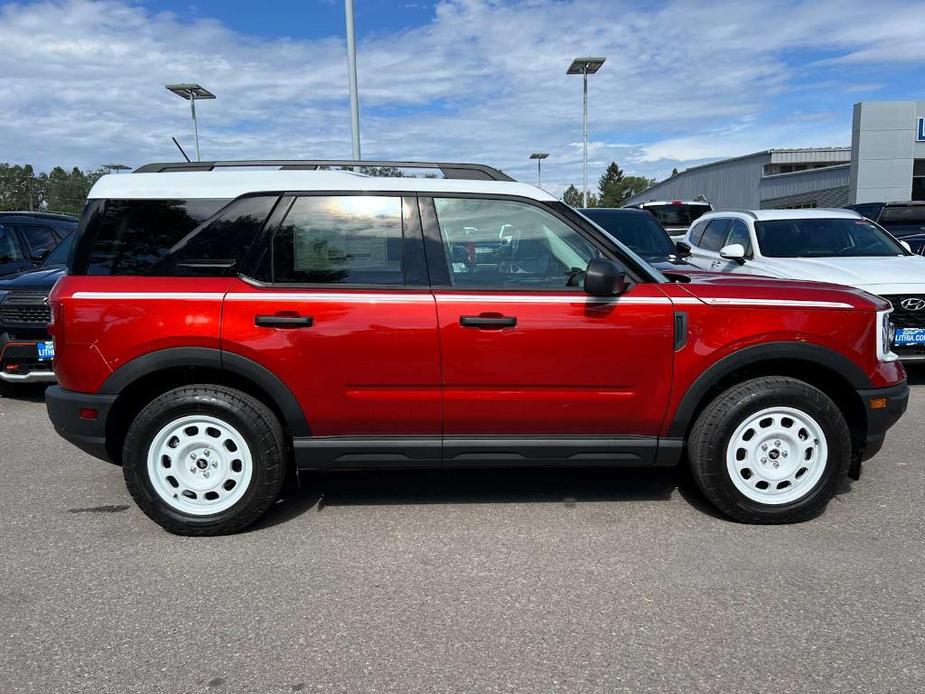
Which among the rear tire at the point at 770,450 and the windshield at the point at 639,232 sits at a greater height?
the windshield at the point at 639,232

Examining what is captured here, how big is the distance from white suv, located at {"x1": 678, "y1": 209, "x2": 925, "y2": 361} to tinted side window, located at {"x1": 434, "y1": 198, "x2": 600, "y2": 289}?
3.77m

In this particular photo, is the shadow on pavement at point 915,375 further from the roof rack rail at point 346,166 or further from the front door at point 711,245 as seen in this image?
the roof rack rail at point 346,166

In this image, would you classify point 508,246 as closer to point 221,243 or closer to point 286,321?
point 286,321

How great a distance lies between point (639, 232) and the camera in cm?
934

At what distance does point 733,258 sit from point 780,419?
4.27 m

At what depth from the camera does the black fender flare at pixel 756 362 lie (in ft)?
11.8

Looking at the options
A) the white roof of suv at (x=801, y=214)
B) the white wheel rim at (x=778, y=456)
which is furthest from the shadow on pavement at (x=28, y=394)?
the white roof of suv at (x=801, y=214)

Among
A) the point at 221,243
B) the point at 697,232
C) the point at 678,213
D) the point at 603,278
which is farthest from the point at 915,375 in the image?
the point at 678,213

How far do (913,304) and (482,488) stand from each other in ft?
14.8

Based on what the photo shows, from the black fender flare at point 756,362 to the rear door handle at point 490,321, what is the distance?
976 mm

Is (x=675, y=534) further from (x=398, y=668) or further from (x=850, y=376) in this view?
(x=398, y=668)

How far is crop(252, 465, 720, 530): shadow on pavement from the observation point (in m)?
4.15

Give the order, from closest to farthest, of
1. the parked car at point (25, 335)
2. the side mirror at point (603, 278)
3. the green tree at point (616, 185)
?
the side mirror at point (603, 278) → the parked car at point (25, 335) → the green tree at point (616, 185)

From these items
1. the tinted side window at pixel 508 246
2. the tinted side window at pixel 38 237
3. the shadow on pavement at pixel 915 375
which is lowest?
the shadow on pavement at pixel 915 375
